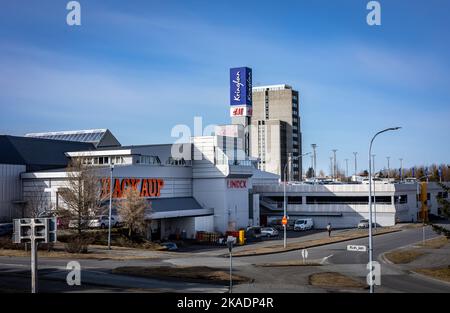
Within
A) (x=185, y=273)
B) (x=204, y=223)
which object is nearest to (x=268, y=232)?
(x=204, y=223)

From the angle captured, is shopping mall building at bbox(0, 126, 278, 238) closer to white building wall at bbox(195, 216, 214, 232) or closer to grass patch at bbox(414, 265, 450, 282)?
white building wall at bbox(195, 216, 214, 232)

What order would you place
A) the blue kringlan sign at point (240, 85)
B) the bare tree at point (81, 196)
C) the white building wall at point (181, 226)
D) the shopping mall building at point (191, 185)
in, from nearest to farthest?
1. the bare tree at point (81, 196)
2. the shopping mall building at point (191, 185)
3. the white building wall at point (181, 226)
4. the blue kringlan sign at point (240, 85)

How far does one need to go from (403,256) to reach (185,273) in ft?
63.0

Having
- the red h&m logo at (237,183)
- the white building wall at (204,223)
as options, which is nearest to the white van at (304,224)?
the red h&m logo at (237,183)

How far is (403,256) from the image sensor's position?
40469 millimetres

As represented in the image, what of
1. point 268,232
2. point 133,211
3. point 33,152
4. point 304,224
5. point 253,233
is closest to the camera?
point 133,211

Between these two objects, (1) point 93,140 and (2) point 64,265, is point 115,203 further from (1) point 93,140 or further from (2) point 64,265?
(1) point 93,140

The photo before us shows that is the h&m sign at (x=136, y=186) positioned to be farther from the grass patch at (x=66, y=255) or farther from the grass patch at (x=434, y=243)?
the grass patch at (x=434, y=243)

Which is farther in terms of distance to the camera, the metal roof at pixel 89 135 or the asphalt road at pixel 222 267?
the metal roof at pixel 89 135

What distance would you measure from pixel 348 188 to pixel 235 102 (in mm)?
21715

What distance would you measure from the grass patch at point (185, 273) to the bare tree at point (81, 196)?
560 inches

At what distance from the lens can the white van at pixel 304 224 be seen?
234 ft

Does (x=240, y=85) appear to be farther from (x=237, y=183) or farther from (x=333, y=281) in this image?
(x=333, y=281)

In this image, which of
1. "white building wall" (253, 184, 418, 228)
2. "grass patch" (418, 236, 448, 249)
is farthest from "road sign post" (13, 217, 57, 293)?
"white building wall" (253, 184, 418, 228)
